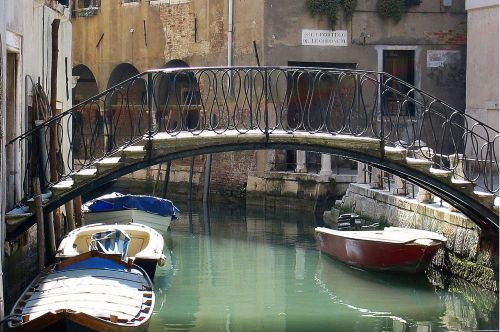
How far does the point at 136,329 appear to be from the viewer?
9.30m

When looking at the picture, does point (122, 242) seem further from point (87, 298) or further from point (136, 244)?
point (87, 298)

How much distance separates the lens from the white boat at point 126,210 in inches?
695

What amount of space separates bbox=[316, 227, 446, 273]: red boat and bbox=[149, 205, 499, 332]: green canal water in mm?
201

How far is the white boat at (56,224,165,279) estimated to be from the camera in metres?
12.3

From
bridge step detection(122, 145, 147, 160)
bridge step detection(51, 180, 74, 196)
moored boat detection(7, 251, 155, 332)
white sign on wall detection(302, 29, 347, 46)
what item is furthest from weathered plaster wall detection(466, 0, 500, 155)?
moored boat detection(7, 251, 155, 332)

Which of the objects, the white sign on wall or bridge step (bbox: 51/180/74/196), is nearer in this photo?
bridge step (bbox: 51/180/74/196)

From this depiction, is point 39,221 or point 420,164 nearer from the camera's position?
point 39,221

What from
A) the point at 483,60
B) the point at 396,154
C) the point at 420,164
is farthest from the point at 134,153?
the point at 483,60

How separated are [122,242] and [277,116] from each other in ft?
8.67

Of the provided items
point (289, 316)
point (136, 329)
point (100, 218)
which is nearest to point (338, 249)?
point (289, 316)

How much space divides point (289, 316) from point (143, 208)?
6544 millimetres

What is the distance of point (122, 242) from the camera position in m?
13.3

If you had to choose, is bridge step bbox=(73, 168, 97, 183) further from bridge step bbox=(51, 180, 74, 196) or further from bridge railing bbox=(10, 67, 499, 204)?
bridge railing bbox=(10, 67, 499, 204)

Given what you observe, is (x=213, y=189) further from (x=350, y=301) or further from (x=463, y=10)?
(x=350, y=301)
